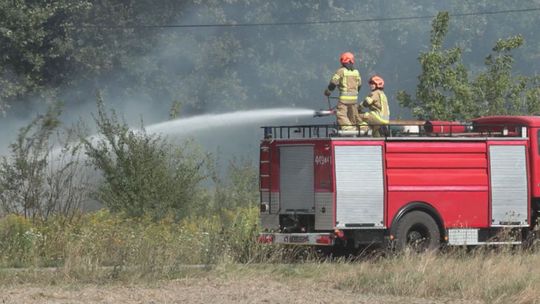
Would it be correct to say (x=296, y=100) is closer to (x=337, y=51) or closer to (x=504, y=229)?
(x=337, y=51)

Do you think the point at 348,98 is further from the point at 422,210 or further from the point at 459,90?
the point at 459,90

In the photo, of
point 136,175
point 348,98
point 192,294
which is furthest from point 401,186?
point 136,175

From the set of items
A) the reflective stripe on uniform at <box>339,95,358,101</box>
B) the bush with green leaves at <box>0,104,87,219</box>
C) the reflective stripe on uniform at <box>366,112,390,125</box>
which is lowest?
the bush with green leaves at <box>0,104,87,219</box>

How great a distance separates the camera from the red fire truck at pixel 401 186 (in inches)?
650

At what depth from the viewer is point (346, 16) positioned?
4766cm

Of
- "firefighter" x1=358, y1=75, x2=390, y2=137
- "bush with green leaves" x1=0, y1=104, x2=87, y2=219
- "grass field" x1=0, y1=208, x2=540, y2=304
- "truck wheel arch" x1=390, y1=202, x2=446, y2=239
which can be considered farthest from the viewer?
"bush with green leaves" x1=0, y1=104, x2=87, y2=219

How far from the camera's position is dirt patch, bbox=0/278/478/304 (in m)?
12.2

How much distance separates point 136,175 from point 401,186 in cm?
588

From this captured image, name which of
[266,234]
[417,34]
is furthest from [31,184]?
[417,34]

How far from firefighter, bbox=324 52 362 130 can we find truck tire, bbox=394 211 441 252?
1.78m

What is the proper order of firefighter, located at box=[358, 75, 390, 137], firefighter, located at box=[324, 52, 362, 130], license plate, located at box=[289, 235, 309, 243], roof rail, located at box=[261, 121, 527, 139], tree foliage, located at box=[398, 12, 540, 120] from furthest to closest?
tree foliage, located at box=[398, 12, 540, 120] < firefighter, located at box=[358, 75, 390, 137] < firefighter, located at box=[324, 52, 362, 130] < roof rail, located at box=[261, 121, 527, 139] < license plate, located at box=[289, 235, 309, 243]

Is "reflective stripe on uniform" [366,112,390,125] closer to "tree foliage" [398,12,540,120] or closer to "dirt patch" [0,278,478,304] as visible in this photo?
"dirt patch" [0,278,478,304]

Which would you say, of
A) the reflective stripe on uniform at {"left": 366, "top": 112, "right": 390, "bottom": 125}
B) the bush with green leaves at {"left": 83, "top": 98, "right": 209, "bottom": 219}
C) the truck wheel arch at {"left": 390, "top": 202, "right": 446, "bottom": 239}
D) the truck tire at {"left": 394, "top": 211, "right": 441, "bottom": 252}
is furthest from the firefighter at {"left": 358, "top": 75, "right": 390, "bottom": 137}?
the bush with green leaves at {"left": 83, "top": 98, "right": 209, "bottom": 219}

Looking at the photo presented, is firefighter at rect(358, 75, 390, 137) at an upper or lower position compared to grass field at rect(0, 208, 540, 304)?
upper
